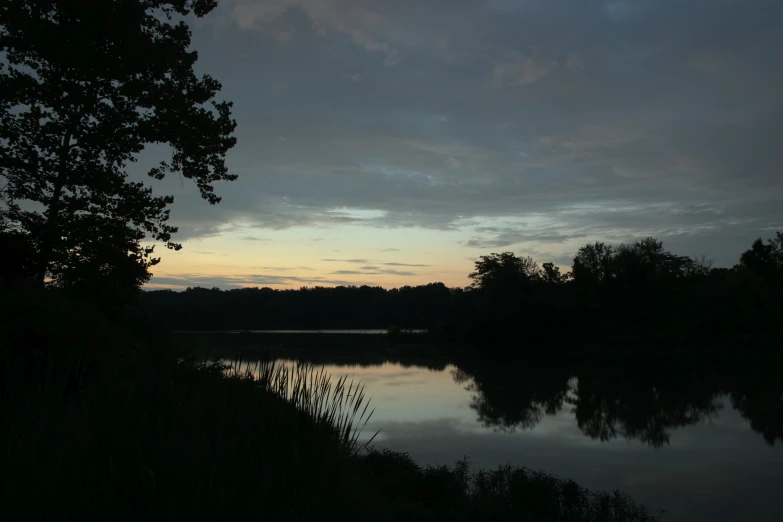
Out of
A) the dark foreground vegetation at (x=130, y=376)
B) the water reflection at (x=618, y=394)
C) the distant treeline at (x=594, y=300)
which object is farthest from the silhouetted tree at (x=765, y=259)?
the dark foreground vegetation at (x=130, y=376)

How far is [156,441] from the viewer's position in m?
4.84

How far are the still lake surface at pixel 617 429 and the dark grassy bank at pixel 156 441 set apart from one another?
1.02 m

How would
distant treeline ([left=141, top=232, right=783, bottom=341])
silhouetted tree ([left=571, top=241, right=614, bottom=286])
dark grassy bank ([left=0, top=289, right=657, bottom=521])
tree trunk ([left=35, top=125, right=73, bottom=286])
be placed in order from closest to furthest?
1. dark grassy bank ([left=0, top=289, right=657, bottom=521])
2. tree trunk ([left=35, top=125, right=73, bottom=286])
3. distant treeline ([left=141, top=232, right=783, bottom=341])
4. silhouetted tree ([left=571, top=241, right=614, bottom=286])

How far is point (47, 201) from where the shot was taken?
1233 centimetres

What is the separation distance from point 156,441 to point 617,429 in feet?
54.9

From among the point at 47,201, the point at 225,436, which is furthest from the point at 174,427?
the point at 47,201

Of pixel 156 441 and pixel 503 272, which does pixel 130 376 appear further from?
pixel 503 272

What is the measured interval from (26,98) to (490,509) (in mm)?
12204

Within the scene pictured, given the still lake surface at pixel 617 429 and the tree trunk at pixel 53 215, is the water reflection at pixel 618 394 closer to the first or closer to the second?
the still lake surface at pixel 617 429

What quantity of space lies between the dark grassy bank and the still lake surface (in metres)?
1.02

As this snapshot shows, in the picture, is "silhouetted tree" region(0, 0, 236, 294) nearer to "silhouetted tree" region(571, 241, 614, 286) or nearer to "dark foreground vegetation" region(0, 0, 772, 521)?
"dark foreground vegetation" region(0, 0, 772, 521)

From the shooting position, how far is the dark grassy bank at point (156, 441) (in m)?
4.31

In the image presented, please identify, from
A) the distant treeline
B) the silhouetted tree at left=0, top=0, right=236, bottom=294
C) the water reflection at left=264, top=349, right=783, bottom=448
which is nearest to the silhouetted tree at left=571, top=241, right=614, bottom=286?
the distant treeline

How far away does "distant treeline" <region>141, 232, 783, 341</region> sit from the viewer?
55219 millimetres
